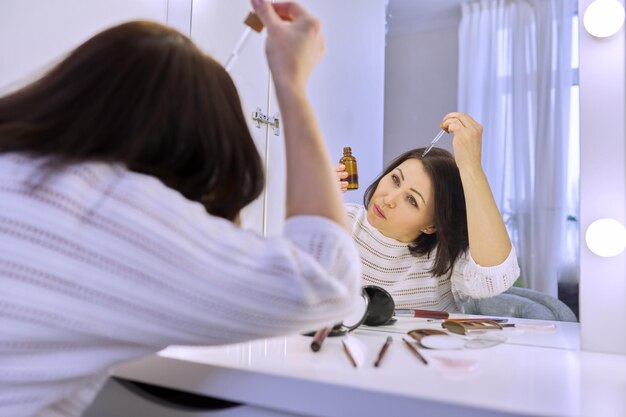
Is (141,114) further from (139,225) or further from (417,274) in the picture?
(417,274)

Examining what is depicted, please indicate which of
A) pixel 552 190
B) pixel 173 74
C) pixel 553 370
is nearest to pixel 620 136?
pixel 552 190

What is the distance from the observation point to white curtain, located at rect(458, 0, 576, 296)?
2.89 ft

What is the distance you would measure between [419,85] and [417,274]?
385 mm

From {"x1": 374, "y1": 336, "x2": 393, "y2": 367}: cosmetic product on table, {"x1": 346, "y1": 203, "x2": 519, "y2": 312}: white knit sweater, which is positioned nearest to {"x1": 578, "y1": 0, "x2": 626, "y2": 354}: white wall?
{"x1": 346, "y1": 203, "x2": 519, "y2": 312}: white knit sweater

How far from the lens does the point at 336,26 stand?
3.66ft

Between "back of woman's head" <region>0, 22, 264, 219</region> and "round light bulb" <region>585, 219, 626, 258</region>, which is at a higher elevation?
"back of woman's head" <region>0, 22, 264, 219</region>

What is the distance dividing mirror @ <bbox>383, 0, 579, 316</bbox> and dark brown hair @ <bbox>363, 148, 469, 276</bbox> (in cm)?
4

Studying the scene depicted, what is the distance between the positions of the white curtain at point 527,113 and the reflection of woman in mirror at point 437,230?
29 mm

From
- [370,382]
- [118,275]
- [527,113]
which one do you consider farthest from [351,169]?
[118,275]

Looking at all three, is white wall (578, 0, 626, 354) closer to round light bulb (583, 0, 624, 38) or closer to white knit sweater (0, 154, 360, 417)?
round light bulb (583, 0, 624, 38)

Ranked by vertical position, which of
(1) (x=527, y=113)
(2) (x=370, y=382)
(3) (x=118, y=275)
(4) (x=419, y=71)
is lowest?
(2) (x=370, y=382)

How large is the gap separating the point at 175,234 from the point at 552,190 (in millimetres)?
731

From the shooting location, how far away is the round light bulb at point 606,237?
798 millimetres

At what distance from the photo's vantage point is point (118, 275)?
41 centimetres
